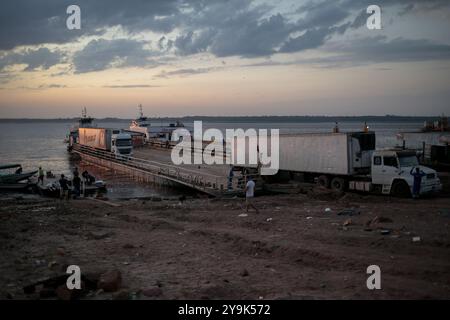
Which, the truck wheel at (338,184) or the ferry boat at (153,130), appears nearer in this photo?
the truck wheel at (338,184)

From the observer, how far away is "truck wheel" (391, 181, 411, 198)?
19.5 metres

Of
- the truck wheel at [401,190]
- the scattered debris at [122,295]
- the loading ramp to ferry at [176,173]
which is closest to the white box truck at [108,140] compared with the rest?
the loading ramp to ferry at [176,173]

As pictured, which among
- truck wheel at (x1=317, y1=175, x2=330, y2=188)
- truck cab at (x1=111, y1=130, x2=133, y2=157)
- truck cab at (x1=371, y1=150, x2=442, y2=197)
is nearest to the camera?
truck cab at (x1=371, y1=150, x2=442, y2=197)

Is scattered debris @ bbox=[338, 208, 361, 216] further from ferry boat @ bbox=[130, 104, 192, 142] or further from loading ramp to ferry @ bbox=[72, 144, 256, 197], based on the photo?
ferry boat @ bbox=[130, 104, 192, 142]

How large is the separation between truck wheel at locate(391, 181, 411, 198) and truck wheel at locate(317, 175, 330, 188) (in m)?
3.90

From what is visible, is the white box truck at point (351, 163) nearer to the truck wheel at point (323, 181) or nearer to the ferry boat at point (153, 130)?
the truck wheel at point (323, 181)

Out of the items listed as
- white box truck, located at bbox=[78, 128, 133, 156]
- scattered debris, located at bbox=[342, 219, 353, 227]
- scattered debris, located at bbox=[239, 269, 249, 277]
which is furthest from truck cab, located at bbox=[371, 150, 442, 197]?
white box truck, located at bbox=[78, 128, 133, 156]

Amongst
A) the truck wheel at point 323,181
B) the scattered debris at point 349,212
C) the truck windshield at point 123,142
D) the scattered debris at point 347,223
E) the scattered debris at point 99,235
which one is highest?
the truck windshield at point 123,142

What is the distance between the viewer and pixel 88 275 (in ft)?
29.6

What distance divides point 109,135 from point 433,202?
119 feet

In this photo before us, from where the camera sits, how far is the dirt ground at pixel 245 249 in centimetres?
859

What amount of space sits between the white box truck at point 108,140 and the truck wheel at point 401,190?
28.2 m
